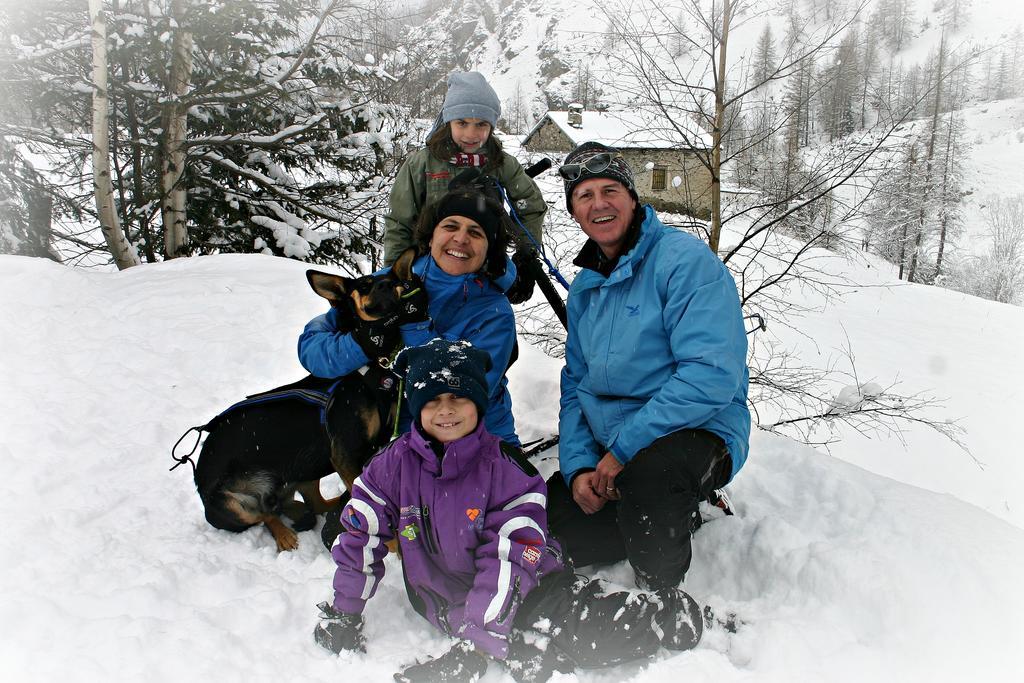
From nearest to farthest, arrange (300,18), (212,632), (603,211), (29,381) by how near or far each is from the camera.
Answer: (212,632)
(603,211)
(29,381)
(300,18)

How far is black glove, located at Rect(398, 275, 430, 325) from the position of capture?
7.74ft

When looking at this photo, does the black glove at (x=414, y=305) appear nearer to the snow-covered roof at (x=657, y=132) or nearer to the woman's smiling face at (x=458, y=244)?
the woman's smiling face at (x=458, y=244)

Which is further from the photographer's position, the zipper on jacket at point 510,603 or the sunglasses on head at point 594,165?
the sunglasses on head at point 594,165

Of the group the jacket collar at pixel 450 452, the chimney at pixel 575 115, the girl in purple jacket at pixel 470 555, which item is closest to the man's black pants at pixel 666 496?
the girl in purple jacket at pixel 470 555

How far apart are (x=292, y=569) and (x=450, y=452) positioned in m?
1.06

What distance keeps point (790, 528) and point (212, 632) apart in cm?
238

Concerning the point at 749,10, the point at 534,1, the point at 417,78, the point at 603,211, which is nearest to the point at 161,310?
the point at 603,211

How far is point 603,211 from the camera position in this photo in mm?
2391

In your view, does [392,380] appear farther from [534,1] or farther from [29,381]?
[534,1]

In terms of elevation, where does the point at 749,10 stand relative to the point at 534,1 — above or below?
below

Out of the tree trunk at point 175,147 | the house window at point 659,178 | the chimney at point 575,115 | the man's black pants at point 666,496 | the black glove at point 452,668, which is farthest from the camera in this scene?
the chimney at point 575,115

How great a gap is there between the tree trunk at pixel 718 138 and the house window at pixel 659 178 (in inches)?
21.7

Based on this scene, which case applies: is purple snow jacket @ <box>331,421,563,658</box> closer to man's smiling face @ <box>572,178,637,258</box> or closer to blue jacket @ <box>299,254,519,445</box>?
blue jacket @ <box>299,254,519,445</box>

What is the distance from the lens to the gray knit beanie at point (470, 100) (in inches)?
122
